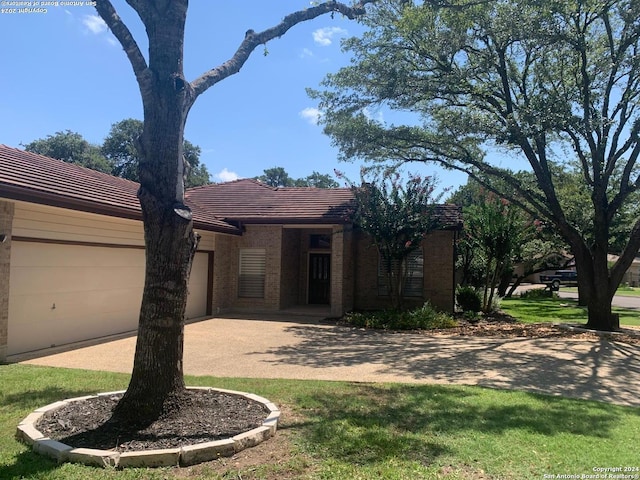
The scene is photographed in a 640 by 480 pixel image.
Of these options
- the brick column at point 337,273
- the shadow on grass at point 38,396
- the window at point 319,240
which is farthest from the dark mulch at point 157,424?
the window at point 319,240

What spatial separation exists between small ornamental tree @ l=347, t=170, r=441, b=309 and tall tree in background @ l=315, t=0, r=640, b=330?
3.59ft

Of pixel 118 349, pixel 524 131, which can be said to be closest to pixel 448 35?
pixel 524 131

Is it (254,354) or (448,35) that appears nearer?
(254,354)

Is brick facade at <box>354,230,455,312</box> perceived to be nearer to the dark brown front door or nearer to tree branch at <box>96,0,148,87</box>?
the dark brown front door

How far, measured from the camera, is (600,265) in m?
14.2

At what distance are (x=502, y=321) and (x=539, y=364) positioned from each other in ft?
25.6

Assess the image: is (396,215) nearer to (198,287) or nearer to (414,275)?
(414,275)

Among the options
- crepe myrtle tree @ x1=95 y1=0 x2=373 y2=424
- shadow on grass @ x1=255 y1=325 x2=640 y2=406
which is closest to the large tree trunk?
crepe myrtle tree @ x1=95 y1=0 x2=373 y2=424

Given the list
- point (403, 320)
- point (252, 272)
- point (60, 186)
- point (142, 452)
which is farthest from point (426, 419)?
point (252, 272)

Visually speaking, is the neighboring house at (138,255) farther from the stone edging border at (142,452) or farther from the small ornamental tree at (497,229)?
the stone edging border at (142,452)

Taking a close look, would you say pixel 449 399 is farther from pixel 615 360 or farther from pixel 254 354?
pixel 615 360

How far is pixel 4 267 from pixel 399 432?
7458mm

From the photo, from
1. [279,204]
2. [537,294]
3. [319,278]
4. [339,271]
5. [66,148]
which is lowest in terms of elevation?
[537,294]

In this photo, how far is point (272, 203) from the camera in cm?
1891
